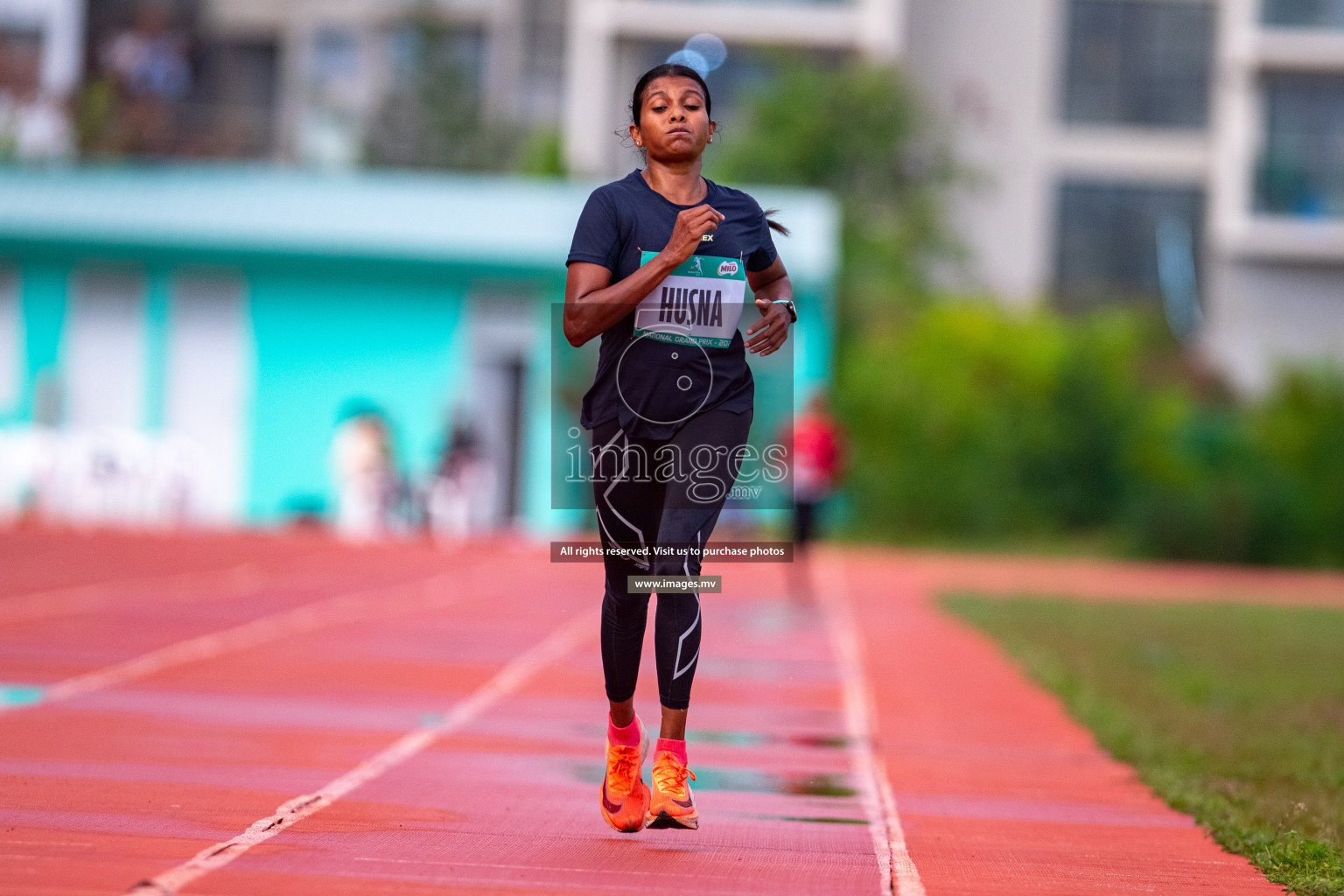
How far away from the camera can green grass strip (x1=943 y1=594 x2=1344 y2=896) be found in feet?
19.7

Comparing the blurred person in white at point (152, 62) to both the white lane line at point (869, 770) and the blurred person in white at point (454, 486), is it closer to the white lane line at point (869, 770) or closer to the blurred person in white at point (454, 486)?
the blurred person in white at point (454, 486)

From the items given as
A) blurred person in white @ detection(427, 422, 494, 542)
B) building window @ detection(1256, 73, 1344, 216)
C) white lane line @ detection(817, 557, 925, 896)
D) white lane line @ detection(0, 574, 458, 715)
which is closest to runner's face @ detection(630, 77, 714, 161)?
white lane line @ detection(817, 557, 925, 896)

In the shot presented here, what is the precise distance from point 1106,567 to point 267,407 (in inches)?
490

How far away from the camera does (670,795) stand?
5125 mm

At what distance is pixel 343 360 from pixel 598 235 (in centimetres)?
2286

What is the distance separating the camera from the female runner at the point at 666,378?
16.3ft

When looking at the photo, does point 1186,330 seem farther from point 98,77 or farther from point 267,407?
point 98,77

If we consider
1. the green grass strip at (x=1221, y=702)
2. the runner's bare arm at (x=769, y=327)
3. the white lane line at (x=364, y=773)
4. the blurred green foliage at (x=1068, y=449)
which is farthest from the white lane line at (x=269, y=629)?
the blurred green foliage at (x=1068, y=449)

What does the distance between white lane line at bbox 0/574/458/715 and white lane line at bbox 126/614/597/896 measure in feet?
5.71

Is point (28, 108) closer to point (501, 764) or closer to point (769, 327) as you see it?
point (501, 764)

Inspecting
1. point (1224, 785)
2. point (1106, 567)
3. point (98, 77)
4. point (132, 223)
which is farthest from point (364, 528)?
point (98, 77)

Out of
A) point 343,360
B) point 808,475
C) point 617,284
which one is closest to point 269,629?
point 808,475

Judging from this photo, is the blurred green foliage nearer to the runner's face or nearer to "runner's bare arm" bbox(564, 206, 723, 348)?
the runner's face

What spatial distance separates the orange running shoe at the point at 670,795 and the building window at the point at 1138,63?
37812mm
